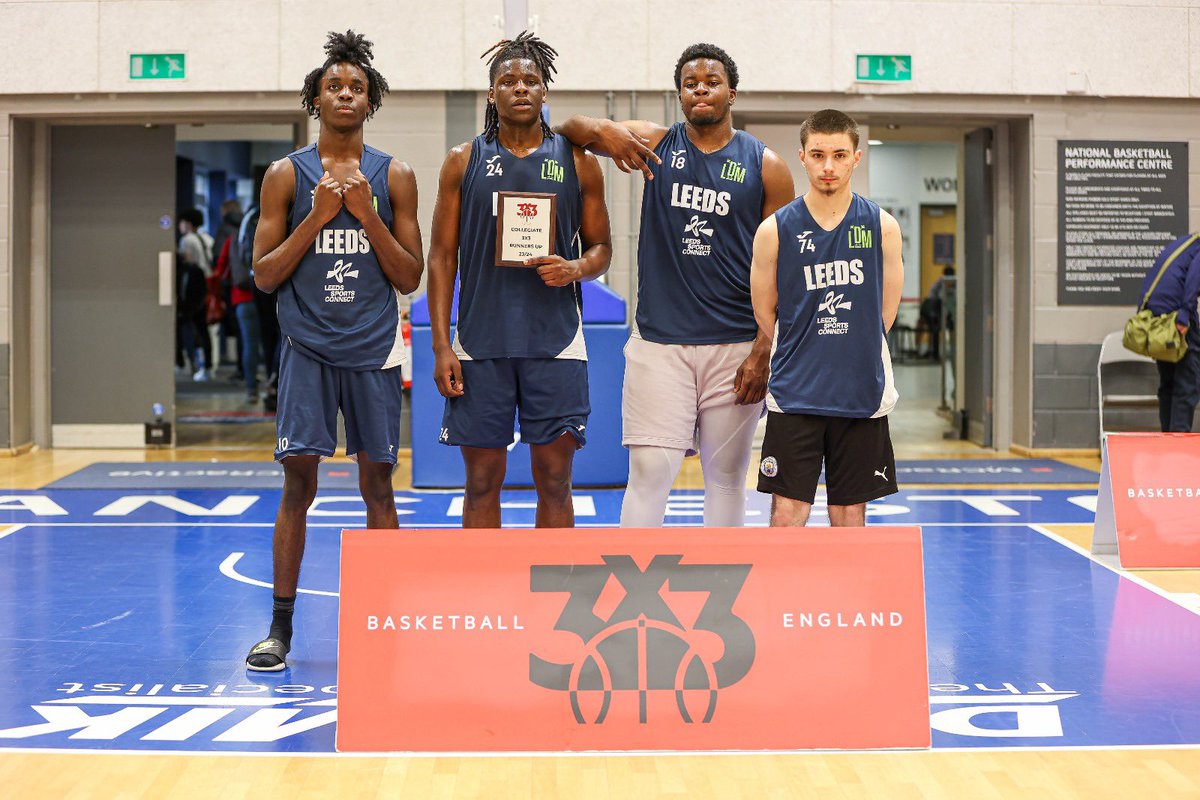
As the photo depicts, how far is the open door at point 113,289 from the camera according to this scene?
10.0m

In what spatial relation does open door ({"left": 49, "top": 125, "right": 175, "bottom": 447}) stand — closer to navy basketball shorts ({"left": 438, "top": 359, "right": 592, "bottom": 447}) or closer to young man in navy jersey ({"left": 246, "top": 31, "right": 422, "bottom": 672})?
young man in navy jersey ({"left": 246, "top": 31, "right": 422, "bottom": 672})

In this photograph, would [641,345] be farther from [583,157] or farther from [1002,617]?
[1002,617]

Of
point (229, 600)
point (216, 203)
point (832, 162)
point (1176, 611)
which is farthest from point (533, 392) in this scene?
point (216, 203)

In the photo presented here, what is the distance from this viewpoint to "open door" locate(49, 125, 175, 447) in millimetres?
10008

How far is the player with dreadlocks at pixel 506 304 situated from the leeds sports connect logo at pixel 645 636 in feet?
2.43

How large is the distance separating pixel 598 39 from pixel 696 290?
5640 millimetres

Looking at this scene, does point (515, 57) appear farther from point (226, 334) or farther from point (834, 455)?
point (226, 334)

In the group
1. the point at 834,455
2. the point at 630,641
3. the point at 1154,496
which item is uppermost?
the point at 834,455

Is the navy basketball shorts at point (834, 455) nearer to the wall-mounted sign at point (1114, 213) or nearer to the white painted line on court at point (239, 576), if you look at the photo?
the white painted line on court at point (239, 576)

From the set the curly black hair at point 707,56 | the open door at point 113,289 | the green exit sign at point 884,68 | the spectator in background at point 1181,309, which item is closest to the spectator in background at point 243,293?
Result: the open door at point 113,289

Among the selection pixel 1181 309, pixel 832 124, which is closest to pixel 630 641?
pixel 832 124

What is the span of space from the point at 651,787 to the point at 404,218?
1.90 meters

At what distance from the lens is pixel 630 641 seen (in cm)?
329

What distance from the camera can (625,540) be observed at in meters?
3.34
